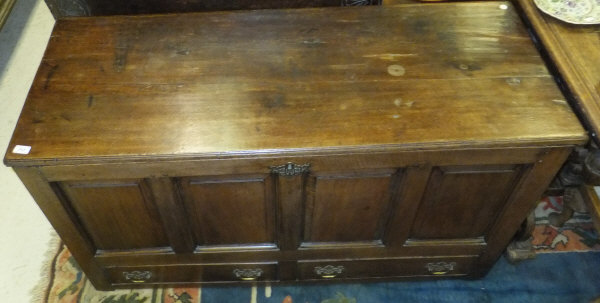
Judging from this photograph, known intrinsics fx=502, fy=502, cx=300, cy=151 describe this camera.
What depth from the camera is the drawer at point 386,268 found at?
1367mm

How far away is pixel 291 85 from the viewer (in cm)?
109

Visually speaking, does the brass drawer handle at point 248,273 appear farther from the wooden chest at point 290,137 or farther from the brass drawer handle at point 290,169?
the brass drawer handle at point 290,169

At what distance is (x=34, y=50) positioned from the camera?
2107mm

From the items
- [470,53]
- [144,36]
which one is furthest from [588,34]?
[144,36]

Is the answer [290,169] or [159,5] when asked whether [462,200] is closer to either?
[290,169]

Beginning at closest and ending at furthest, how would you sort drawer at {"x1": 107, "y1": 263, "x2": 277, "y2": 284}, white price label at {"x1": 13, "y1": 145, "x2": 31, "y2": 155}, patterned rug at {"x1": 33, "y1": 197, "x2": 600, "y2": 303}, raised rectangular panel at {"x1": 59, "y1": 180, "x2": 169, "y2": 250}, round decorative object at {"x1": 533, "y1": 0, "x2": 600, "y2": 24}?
1. white price label at {"x1": 13, "y1": 145, "x2": 31, "y2": 155}
2. raised rectangular panel at {"x1": 59, "y1": 180, "x2": 169, "y2": 250}
3. round decorative object at {"x1": 533, "y1": 0, "x2": 600, "y2": 24}
4. drawer at {"x1": 107, "y1": 263, "x2": 277, "y2": 284}
5. patterned rug at {"x1": 33, "y1": 197, "x2": 600, "y2": 303}

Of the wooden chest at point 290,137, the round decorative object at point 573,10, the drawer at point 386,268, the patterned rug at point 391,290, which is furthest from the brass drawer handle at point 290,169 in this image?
the round decorative object at point 573,10

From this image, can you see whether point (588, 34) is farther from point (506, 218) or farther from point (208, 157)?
point (208, 157)

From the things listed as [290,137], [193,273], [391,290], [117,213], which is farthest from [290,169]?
[391,290]

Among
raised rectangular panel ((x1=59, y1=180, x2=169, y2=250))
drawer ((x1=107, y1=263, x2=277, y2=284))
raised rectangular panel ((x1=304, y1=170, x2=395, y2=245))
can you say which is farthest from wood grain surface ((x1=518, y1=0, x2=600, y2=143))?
raised rectangular panel ((x1=59, y1=180, x2=169, y2=250))

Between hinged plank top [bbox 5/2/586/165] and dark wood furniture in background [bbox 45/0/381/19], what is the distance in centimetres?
12

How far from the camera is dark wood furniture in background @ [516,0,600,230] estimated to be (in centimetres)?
109

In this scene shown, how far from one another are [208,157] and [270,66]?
0.28 meters

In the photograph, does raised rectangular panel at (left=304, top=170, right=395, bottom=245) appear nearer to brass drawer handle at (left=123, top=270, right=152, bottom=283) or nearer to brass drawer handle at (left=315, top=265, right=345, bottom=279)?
brass drawer handle at (left=315, top=265, right=345, bottom=279)
